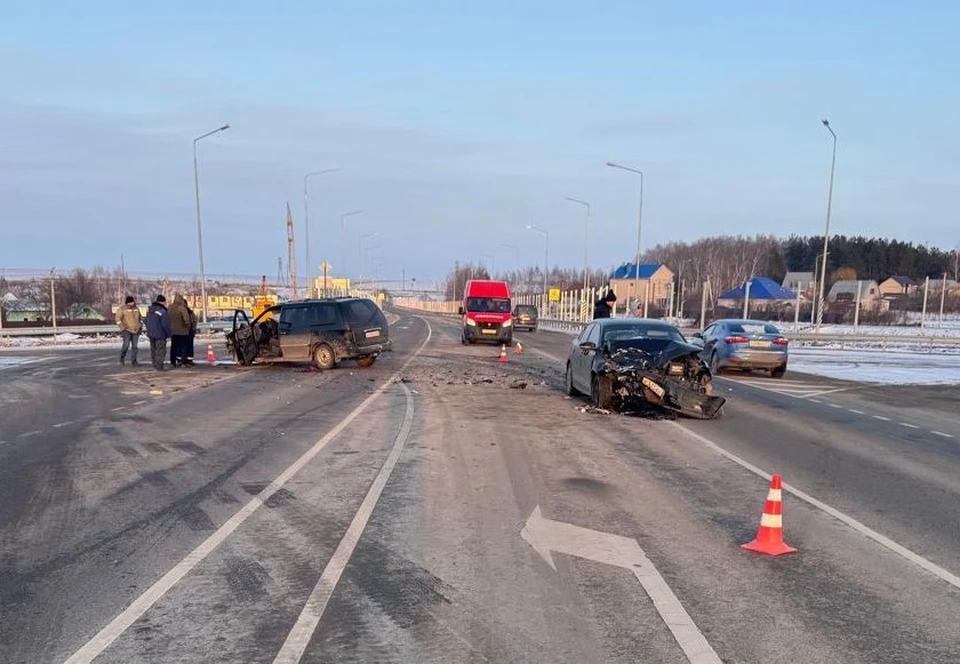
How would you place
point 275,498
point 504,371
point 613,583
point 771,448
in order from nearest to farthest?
point 613,583 → point 275,498 → point 771,448 → point 504,371

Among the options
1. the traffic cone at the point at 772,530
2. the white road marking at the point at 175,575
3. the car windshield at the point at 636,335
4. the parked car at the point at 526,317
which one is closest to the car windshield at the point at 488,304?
the car windshield at the point at 636,335

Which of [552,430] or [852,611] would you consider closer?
[852,611]

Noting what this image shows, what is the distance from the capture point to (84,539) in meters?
5.73

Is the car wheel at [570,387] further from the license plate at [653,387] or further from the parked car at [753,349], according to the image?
the parked car at [753,349]

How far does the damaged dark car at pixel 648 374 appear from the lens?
11.9 m

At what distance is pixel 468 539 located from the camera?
18.8 feet

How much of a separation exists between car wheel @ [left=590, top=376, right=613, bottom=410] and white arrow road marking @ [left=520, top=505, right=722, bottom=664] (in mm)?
6060

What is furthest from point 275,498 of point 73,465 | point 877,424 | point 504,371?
point 504,371

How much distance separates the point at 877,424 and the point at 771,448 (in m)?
3.60

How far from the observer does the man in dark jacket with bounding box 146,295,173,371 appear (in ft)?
62.3

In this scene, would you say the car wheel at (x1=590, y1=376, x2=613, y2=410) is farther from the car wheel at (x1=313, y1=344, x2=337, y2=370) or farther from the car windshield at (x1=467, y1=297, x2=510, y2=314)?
the car windshield at (x1=467, y1=297, x2=510, y2=314)

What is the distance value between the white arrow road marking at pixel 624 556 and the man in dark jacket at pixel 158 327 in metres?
15.2

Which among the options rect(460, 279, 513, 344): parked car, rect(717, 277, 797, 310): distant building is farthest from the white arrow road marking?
rect(717, 277, 797, 310): distant building

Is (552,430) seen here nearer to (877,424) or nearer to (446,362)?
(877,424)
